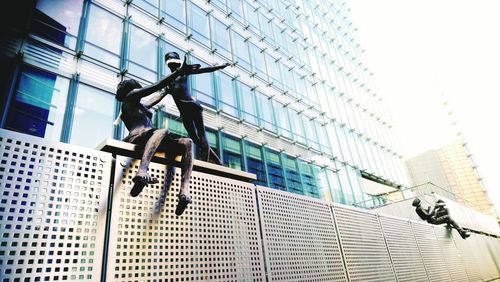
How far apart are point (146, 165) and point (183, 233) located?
73 centimetres

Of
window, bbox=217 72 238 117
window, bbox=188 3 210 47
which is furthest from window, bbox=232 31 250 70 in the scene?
window, bbox=188 3 210 47

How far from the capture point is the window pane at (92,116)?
7.77 m

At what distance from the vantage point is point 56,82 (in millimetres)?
7965

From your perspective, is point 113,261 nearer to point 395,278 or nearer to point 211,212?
point 211,212

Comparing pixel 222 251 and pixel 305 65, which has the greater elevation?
pixel 305 65

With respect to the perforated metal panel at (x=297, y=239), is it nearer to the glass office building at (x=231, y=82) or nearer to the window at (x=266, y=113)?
the glass office building at (x=231, y=82)

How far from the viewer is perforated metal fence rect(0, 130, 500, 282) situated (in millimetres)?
1933

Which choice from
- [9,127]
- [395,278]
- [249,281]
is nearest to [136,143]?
[249,281]

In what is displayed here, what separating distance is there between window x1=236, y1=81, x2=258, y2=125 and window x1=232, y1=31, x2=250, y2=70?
4.41ft

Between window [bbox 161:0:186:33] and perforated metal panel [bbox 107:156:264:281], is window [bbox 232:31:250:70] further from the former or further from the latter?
perforated metal panel [bbox 107:156:264:281]

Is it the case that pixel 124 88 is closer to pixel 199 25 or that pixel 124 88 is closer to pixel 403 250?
pixel 403 250

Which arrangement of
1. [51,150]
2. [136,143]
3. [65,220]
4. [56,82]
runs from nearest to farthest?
[65,220] → [51,150] → [136,143] → [56,82]

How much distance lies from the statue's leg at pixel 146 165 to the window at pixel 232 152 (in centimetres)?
905

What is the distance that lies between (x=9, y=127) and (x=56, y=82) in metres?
1.92
